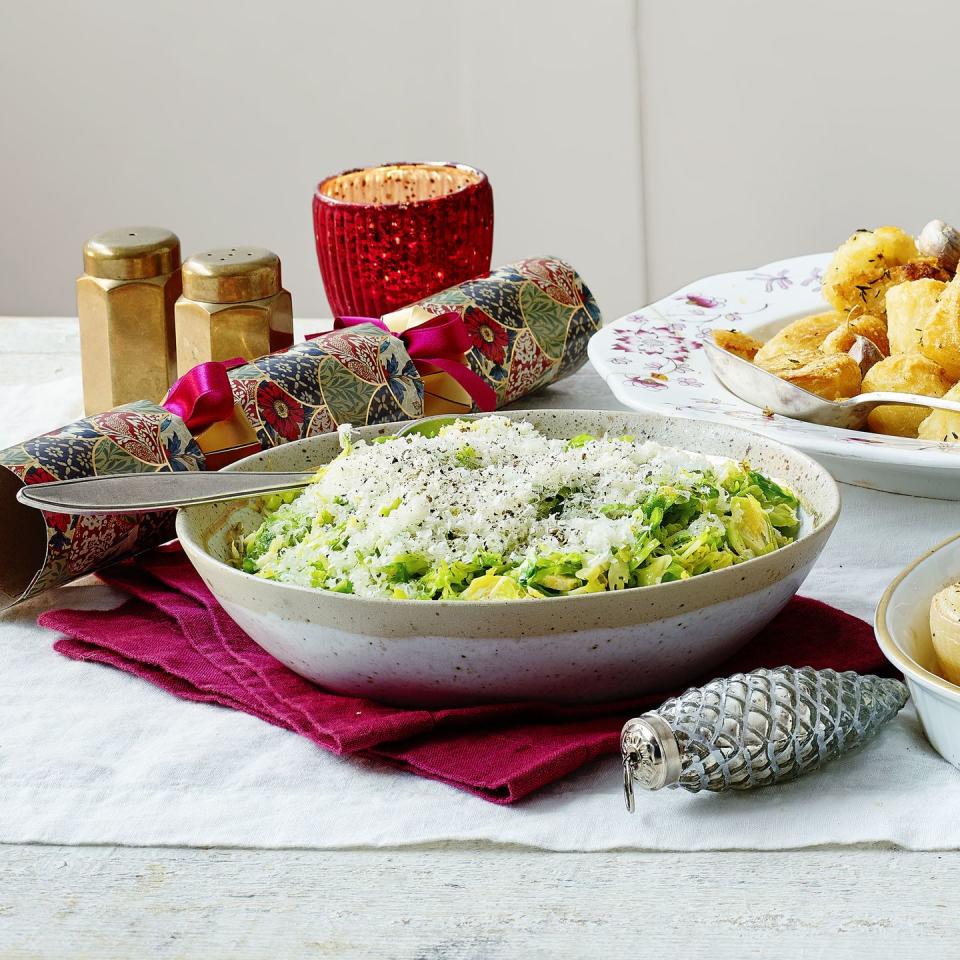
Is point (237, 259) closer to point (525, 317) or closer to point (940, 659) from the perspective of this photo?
point (525, 317)

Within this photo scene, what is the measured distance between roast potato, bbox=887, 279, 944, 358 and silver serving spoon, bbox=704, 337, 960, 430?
3 cm

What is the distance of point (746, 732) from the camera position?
2.25ft

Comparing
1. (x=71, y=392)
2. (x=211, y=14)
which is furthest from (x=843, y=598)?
(x=211, y=14)

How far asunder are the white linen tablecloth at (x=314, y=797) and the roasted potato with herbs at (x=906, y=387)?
0.42 meters

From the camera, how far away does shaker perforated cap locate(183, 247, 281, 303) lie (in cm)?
131

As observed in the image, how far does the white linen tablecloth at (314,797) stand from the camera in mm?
682

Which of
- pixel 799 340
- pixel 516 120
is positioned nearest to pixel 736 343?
pixel 799 340

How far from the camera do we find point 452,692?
2.51 ft

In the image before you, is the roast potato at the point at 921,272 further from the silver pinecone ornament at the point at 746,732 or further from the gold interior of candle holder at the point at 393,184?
the silver pinecone ornament at the point at 746,732

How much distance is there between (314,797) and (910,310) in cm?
79

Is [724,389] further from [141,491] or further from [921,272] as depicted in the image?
[141,491]

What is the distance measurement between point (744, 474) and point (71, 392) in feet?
3.14

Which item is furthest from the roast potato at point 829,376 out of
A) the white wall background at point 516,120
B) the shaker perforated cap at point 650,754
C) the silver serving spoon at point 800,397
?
the white wall background at point 516,120

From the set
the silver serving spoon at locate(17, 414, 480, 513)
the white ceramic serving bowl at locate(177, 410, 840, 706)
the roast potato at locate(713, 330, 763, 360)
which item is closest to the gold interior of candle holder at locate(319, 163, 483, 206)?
the roast potato at locate(713, 330, 763, 360)
